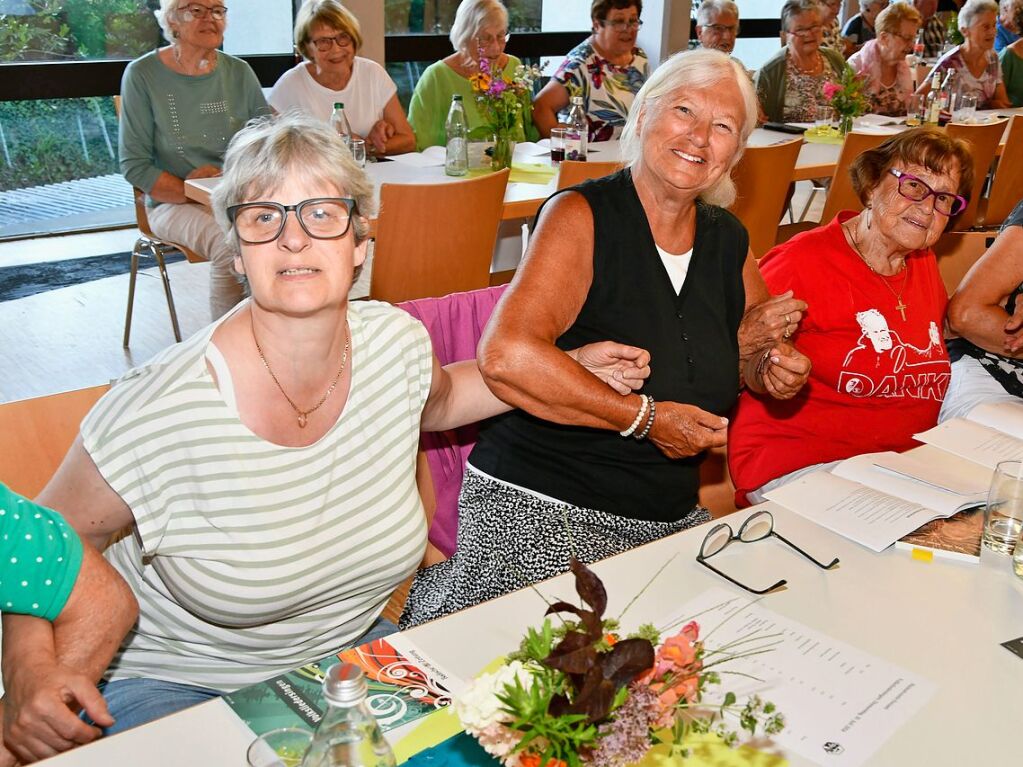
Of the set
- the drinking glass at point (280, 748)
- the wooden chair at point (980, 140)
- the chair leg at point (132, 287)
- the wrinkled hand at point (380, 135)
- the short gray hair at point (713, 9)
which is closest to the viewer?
the drinking glass at point (280, 748)

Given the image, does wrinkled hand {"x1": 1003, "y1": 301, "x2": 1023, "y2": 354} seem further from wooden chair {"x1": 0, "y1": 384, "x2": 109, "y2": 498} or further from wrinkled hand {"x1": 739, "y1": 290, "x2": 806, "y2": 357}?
wooden chair {"x1": 0, "y1": 384, "x2": 109, "y2": 498}

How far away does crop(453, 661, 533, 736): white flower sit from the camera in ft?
3.19

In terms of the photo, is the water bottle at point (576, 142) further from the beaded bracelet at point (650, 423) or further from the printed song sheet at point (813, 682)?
the printed song sheet at point (813, 682)

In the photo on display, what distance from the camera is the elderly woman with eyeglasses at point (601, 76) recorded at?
16.7ft

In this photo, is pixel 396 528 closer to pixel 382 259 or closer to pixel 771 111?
pixel 382 259

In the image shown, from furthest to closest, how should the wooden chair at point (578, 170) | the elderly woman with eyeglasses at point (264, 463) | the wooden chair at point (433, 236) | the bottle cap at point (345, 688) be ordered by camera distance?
1. the wooden chair at point (578, 170)
2. the wooden chair at point (433, 236)
3. the elderly woman with eyeglasses at point (264, 463)
4. the bottle cap at point (345, 688)

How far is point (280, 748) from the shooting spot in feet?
3.43

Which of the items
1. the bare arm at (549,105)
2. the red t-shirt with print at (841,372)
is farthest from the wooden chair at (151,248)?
the red t-shirt with print at (841,372)

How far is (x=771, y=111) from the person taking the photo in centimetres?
582

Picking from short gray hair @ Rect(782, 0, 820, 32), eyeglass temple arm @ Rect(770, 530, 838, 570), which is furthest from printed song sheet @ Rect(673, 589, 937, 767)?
short gray hair @ Rect(782, 0, 820, 32)

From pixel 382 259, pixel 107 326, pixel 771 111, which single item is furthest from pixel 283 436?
pixel 771 111

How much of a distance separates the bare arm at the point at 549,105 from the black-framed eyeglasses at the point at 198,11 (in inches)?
63.4

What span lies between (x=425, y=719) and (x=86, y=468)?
61 cm

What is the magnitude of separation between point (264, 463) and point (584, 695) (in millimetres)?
763
